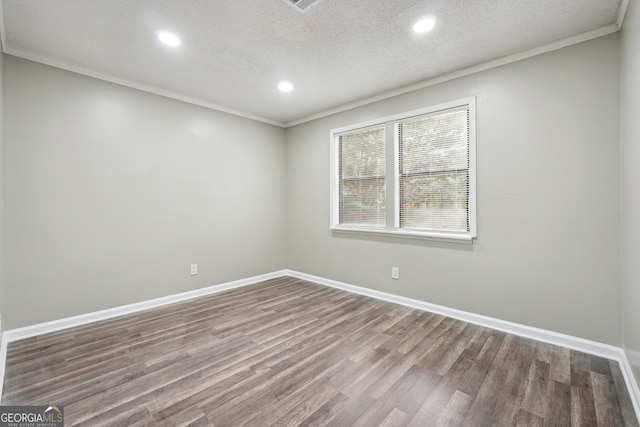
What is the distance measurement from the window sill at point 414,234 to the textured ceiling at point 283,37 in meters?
1.74

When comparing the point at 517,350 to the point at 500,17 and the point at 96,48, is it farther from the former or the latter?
the point at 96,48

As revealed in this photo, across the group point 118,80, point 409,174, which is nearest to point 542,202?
point 409,174

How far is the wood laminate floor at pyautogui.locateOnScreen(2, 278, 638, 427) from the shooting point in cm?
168

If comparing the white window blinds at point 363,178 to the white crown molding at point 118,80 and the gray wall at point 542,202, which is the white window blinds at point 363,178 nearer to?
the gray wall at point 542,202

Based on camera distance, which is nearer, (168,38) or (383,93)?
(168,38)

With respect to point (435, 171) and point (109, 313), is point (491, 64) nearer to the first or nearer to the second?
point (435, 171)

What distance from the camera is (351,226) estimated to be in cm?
413

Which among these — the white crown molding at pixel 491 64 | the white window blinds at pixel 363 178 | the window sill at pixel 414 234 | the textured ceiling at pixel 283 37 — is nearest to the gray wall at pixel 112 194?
the textured ceiling at pixel 283 37

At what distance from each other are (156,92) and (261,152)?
5.30 ft

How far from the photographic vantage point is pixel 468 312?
3.01 meters

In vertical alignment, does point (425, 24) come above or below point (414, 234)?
above

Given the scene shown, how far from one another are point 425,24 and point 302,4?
98cm

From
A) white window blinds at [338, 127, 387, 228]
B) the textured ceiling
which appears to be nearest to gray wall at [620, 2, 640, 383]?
the textured ceiling

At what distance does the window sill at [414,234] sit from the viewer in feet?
9.92
